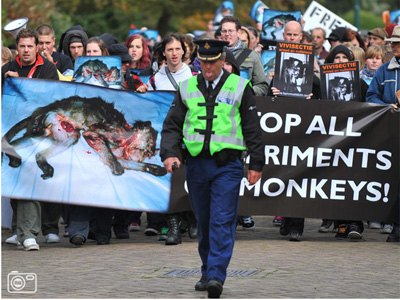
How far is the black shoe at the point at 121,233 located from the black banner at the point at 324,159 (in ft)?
4.73

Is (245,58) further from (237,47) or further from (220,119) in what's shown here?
(220,119)

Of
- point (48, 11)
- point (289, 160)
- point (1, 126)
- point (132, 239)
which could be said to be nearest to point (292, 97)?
point (289, 160)

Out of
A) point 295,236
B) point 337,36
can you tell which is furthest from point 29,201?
point 337,36

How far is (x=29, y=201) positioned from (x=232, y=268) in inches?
108

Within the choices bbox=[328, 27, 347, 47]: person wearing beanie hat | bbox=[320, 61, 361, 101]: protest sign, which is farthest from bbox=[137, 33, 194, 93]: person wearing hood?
bbox=[328, 27, 347, 47]: person wearing beanie hat

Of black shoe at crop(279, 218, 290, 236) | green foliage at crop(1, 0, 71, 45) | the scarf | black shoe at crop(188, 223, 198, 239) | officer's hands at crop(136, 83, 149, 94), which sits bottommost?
black shoe at crop(188, 223, 198, 239)

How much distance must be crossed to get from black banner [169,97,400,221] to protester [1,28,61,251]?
89.8 inches

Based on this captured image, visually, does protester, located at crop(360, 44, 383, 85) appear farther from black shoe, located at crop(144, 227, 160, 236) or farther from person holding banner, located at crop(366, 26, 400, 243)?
black shoe, located at crop(144, 227, 160, 236)

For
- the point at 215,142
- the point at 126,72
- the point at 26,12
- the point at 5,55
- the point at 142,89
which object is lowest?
the point at 215,142

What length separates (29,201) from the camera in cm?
1133

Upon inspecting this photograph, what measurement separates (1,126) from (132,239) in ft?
6.93

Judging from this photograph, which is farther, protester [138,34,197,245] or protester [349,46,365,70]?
protester [349,46,365,70]

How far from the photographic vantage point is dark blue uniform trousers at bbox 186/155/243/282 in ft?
27.9

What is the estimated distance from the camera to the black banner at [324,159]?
39.0ft
